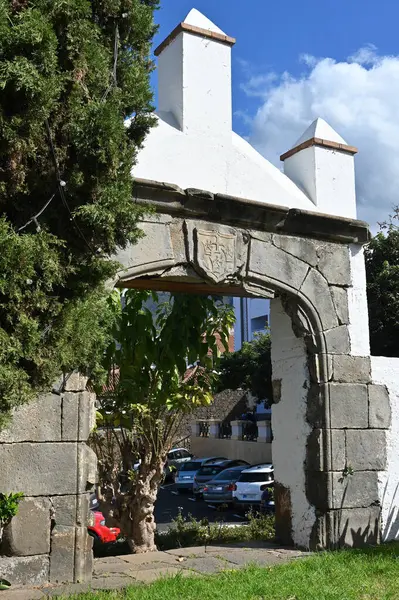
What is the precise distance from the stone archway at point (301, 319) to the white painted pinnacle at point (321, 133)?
3.30 feet

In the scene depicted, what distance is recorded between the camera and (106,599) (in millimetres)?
4199

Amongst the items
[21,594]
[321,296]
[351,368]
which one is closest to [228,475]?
[351,368]

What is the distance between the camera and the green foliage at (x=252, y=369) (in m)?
22.2

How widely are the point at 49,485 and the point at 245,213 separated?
2.86m

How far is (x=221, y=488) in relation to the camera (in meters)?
16.1

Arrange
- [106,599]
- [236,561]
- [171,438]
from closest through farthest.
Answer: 1. [106,599]
2. [236,561]
3. [171,438]

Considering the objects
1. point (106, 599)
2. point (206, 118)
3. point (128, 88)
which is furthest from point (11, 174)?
point (206, 118)

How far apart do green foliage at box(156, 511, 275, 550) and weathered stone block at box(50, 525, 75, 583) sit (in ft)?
8.19

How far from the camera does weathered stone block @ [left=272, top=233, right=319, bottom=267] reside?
20.4 ft

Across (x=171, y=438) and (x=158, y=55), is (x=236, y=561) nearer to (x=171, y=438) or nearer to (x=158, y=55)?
(x=171, y=438)

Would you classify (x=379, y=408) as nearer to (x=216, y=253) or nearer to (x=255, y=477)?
(x=216, y=253)

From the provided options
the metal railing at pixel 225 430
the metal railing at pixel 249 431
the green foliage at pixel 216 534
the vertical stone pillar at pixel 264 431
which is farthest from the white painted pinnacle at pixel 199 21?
the metal railing at pixel 225 430

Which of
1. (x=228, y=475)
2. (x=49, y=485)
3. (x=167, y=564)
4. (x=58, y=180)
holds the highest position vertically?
(x=58, y=180)

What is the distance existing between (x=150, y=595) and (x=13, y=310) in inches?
89.0
